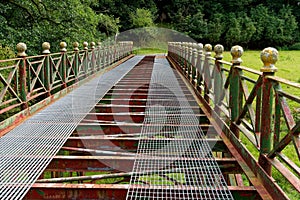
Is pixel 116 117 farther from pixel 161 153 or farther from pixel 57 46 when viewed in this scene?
pixel 57 46

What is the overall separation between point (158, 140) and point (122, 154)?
444mm

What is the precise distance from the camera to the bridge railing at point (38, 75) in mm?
4913

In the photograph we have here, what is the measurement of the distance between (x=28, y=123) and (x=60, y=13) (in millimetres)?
8474

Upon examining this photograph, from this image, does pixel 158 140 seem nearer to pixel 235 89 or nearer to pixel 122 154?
pixel 122 154

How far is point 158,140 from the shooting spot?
164 inches

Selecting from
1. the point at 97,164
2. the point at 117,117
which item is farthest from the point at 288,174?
the point at 117,117

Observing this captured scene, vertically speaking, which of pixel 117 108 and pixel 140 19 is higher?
pixel 140 19

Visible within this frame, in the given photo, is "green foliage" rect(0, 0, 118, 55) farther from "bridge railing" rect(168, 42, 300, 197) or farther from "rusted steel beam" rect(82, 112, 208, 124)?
"bridge railing" rect(168, 42, 300, 197)

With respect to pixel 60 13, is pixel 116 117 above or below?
below

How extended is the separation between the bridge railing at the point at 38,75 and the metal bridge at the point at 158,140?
0.10 feet

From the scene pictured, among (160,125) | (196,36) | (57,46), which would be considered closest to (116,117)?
(160,125)

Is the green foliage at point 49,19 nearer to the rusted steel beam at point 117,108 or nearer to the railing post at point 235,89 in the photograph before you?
the rusted steel beam at point 117,108

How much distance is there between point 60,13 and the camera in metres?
12.4

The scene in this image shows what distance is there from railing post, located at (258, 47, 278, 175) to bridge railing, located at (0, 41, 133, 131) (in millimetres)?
2995
